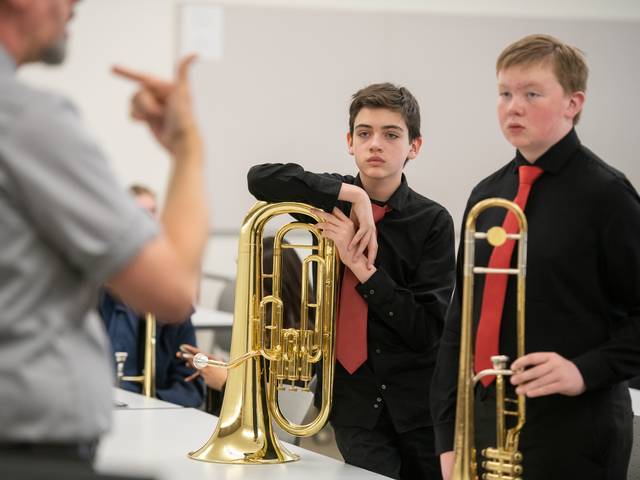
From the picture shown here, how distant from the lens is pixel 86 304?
1181 mm

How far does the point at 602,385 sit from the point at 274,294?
2.74 ft

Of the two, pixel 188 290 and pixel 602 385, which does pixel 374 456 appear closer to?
pixel 602 385

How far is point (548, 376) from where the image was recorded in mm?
1870

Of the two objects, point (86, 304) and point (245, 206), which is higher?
point (245, 206)

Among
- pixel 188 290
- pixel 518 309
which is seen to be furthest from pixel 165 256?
pixel 518 309

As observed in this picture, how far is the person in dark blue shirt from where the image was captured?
357 centimetres

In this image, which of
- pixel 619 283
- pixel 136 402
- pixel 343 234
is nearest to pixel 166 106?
pixel 619 283

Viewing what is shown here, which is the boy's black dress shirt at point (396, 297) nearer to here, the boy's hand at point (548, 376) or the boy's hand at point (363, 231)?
the boy's hand at point (363, 231)

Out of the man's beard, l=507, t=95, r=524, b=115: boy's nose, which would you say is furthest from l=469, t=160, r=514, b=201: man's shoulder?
the man's beard

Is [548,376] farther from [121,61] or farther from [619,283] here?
[121,61]

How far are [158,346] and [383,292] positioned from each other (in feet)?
4.49

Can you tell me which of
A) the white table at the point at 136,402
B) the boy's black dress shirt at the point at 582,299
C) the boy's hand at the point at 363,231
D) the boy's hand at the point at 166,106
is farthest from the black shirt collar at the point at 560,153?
the white table at the point at 136,402

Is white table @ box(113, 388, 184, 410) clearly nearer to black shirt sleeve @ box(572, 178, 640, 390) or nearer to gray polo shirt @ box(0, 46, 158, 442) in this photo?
black shirt sleeve @ box(572, 178, 640, 390)

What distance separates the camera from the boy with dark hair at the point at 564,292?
192cm
